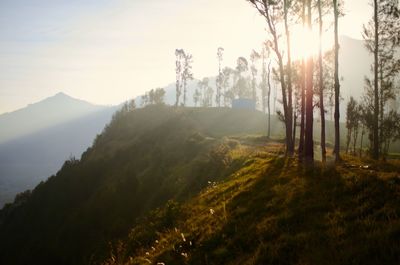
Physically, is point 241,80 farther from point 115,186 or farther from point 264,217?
point 264,217

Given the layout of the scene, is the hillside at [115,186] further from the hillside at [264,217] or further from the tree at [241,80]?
the tree at [241,80]

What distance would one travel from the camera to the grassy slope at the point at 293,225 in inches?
342

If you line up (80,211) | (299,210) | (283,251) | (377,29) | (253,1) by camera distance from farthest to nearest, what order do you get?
(80,211)
(377,29)
(253,1)
(299,210)
(283,251)

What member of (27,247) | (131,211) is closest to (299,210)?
(131,211)

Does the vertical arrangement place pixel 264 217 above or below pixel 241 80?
below

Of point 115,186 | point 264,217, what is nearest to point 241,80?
point 115,186

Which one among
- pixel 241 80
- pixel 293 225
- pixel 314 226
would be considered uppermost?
pixel 241 80

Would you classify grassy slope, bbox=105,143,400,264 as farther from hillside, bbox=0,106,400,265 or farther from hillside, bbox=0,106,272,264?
hillside, bbox=0,106,272,264

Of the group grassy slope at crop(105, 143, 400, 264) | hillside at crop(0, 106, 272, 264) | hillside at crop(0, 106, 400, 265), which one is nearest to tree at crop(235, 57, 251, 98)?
hillside at crop(0, 106, 272, 264)

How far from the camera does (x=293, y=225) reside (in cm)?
1111

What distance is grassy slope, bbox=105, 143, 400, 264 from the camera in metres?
8.70

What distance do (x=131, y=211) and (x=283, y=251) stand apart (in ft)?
125

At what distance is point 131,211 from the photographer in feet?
150

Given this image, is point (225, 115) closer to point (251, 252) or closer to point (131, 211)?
point (131, 211)
